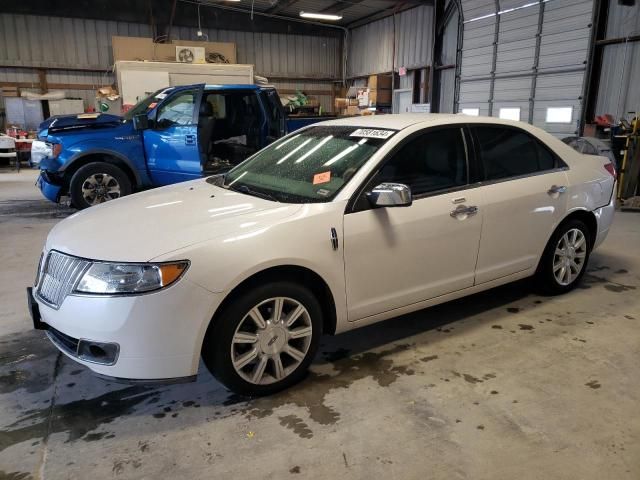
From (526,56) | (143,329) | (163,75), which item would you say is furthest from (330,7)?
(143,329)

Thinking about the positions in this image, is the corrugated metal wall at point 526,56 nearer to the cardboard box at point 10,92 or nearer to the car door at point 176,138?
the car door at point 176,138

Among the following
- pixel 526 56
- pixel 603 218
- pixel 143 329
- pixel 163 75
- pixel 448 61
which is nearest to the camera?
pixel 143 329

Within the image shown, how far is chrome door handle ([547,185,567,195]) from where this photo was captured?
3.54m

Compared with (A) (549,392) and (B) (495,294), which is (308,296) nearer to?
(A) (549,392)

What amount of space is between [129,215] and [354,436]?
5.49ft

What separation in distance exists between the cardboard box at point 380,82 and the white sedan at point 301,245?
13217 millimetres

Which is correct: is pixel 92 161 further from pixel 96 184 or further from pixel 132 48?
pixel 132 48

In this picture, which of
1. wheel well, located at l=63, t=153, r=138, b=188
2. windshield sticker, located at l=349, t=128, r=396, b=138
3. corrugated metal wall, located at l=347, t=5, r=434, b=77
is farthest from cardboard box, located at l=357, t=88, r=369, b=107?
windshield sticker, located at l=349, t=128, r=396, b=138

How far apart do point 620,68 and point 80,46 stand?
14753 millimetres

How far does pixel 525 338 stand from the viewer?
3252 mm

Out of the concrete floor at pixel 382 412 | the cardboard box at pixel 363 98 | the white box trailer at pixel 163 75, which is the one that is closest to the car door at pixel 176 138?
the concrete floor at pixel 382 412

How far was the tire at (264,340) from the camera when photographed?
235 centimetres

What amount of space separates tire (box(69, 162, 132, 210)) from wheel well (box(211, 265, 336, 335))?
16.2ft

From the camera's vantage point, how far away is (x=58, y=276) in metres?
2.42
